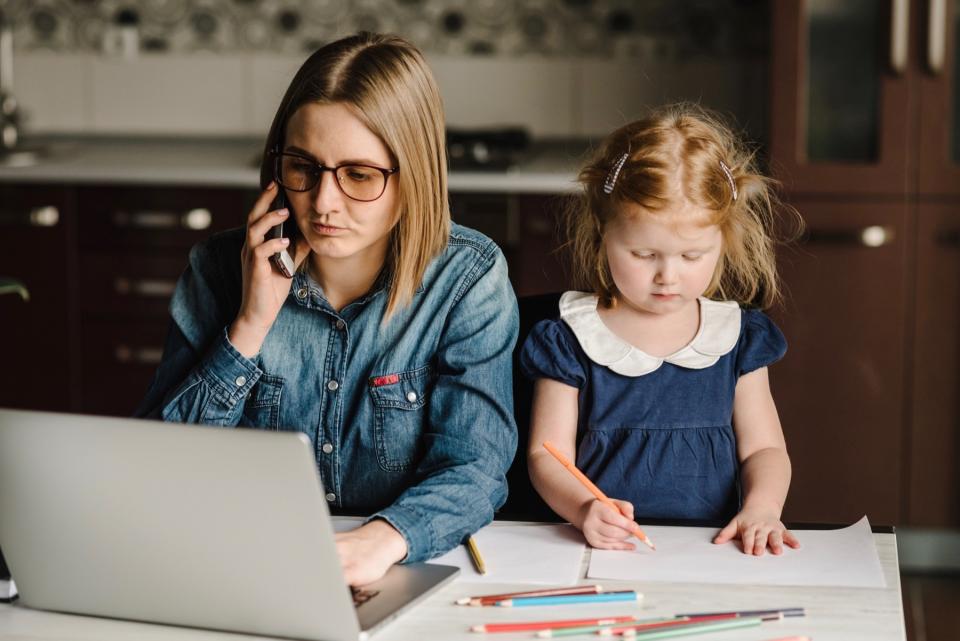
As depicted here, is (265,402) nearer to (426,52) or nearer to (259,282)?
(259,282)

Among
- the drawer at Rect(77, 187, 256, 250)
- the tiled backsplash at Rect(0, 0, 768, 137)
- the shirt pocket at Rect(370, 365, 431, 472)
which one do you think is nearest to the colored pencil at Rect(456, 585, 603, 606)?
the shirt pocket at Rect(370, 365, 431, 472)

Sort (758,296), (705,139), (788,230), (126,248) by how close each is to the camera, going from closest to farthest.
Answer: (705,139), (758,296), (788,230), (126,248)

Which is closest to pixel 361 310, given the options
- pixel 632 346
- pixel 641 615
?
pixel 632 346

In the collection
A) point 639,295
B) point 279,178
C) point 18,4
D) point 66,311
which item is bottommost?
point 66,311

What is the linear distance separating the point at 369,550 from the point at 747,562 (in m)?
0.34

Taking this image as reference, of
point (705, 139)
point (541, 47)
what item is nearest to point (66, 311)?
point (541, 47)

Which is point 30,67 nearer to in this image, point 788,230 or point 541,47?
point 541,47

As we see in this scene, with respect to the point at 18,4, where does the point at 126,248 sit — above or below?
below

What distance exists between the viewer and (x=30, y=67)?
3633mm

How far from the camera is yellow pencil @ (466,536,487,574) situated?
1100 millimetres

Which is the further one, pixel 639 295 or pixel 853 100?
pixel 853 100

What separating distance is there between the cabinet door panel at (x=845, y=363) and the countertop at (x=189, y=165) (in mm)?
610

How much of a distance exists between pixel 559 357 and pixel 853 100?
171 cm

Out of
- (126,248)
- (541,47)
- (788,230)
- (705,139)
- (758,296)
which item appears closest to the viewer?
(705,139)
